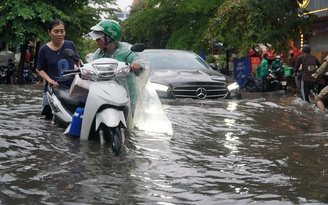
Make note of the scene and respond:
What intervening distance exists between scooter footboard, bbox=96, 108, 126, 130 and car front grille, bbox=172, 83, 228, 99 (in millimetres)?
5250

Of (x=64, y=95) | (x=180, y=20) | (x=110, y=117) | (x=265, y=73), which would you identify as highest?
(x=180, y=20)

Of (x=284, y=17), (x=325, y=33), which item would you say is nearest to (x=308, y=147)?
(x=284, y=17)

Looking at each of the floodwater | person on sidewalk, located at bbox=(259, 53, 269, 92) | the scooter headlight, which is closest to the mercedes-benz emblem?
the floodwater

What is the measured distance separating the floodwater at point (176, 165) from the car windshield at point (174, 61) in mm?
3705

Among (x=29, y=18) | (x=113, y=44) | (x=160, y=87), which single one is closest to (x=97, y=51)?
(x=113, y=44)

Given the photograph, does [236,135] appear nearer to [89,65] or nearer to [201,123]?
[201,123]

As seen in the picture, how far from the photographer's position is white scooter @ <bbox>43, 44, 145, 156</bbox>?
20.6ft

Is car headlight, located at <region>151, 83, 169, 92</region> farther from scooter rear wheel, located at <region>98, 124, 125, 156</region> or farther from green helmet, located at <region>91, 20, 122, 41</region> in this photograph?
scooter rear wheel, located at <region>98, 124, 125, 156</region>

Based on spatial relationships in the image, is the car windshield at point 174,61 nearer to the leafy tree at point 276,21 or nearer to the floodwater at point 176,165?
the leafy tree at point 276,21

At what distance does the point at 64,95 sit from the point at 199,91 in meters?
4.49

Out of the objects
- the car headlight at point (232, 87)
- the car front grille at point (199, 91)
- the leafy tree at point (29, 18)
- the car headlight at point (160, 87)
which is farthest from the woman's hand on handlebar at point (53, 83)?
the leafy tree at point (29, 18)

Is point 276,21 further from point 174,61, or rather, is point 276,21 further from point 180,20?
point 180,20

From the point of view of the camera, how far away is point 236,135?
25.6 feet

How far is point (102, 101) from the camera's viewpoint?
634 centimetres
